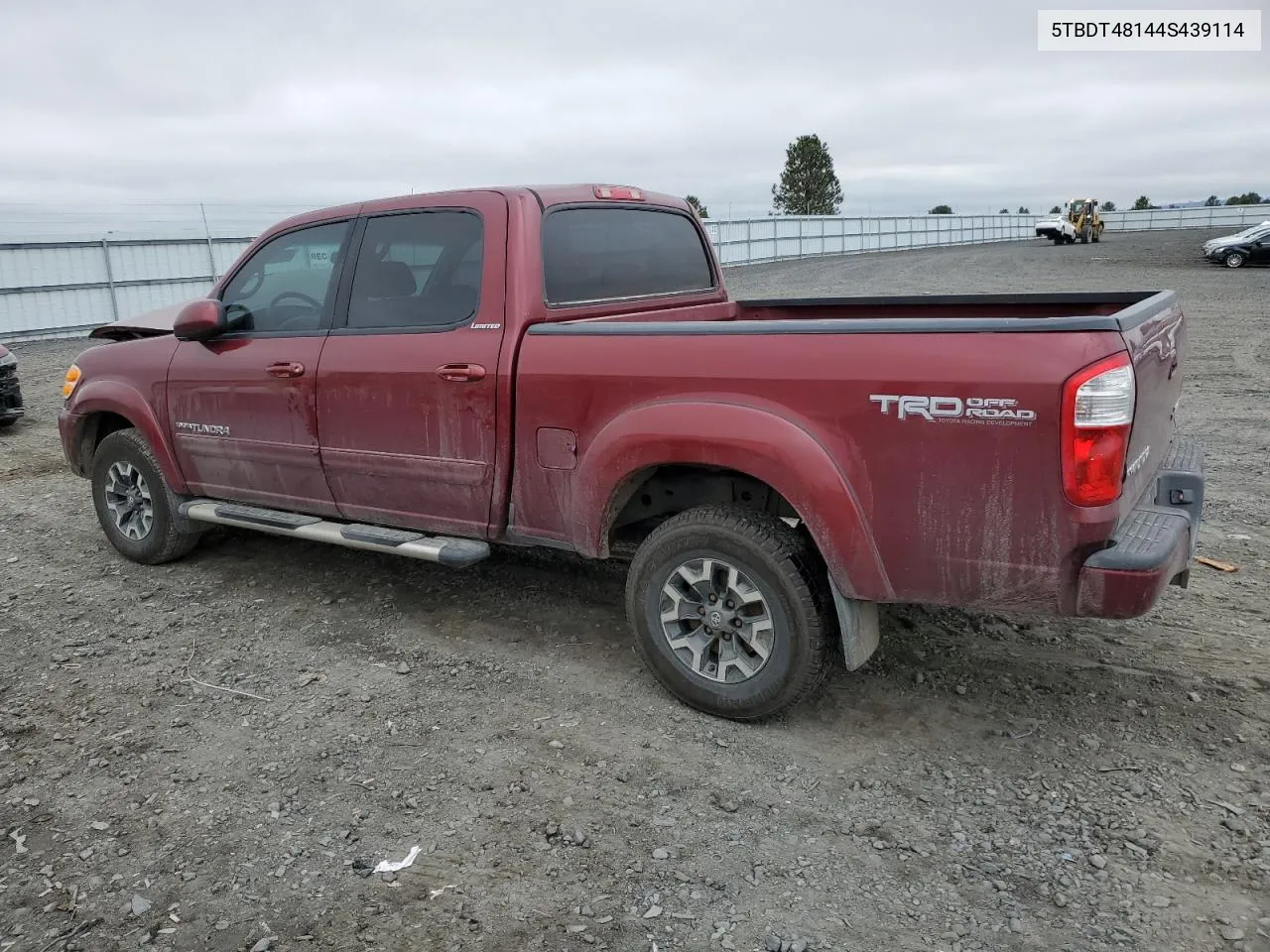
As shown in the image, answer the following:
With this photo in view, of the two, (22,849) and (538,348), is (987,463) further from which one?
(22,849)

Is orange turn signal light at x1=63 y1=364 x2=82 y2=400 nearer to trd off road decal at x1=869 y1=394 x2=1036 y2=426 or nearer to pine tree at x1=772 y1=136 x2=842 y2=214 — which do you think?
trd off road decal at x1=869 y1=394 x2=1036 y2=426

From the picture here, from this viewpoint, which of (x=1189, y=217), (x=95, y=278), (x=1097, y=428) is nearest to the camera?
(x=1097, y=428)

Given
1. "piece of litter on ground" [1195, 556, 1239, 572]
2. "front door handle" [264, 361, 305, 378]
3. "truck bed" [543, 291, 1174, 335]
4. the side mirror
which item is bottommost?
"piece of litter on ground" [1195, 556, 1239, 572]

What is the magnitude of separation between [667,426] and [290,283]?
7.77 ft

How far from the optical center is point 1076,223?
46.7 meters

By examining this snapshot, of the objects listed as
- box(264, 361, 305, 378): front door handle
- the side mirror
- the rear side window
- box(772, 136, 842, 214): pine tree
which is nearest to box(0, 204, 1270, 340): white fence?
the rear side window

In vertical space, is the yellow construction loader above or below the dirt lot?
above

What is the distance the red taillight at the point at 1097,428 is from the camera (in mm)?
2816

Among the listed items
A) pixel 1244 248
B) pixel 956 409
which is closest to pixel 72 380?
pixel 956 409

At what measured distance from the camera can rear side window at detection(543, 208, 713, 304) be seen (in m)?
4.31

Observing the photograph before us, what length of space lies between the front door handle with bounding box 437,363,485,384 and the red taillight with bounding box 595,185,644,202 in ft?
3.61

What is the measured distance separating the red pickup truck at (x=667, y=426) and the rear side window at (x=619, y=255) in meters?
0.02

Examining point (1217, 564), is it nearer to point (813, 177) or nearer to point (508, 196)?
point (508, 196)

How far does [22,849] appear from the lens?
3090 mm
